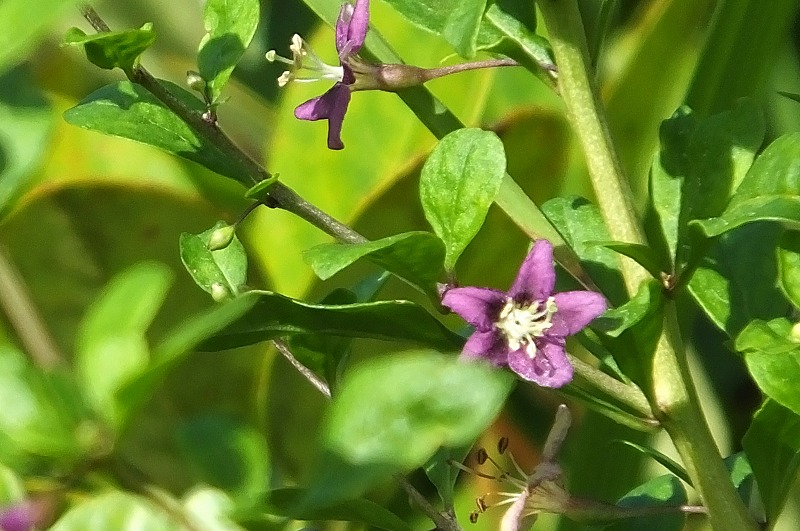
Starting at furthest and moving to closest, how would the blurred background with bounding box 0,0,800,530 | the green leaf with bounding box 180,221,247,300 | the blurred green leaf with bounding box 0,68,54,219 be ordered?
the blurred background with bounding box 0,0,800,530
the green leaf with bounding box 180,221,247,300
the blurred green leaf with bounding box 0,68,54,219

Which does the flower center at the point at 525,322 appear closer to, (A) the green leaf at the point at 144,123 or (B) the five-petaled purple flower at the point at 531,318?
(B) the five-petaled purple flower at the point at 531,318

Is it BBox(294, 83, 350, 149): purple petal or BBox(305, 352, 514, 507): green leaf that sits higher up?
BBox(305, 352, 514, 507): green leaf

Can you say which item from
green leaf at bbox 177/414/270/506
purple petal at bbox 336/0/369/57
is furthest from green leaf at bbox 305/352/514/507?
purple petal at bbox 336/0/369/57

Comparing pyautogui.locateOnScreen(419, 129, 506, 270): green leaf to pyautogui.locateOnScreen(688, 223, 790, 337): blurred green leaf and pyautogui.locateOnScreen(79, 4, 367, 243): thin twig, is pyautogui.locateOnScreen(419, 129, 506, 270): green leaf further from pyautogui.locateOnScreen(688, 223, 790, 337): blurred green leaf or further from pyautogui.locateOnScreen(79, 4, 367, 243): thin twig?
pyautogui.locateOnScreen(688, 223, 790, 337): blurred green leaf

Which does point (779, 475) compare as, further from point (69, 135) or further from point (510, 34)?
point (69, 135)

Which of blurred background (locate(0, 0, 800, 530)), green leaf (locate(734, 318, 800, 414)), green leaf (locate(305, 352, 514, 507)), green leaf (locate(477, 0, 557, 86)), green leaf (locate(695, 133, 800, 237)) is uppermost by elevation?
green leaf (locate(305, 352, 514, 507))

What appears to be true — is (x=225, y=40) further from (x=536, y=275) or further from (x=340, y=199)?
(x=340, y=199)

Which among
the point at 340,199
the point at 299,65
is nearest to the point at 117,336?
the point at 299,65
